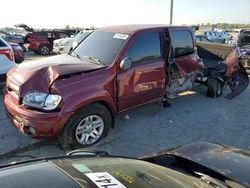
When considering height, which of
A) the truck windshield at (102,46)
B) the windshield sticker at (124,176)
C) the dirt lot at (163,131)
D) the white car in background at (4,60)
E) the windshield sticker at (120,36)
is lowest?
the dirt lot at (163,131)

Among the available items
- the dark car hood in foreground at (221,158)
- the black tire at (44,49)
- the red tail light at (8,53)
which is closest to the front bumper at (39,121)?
the dark car hood in foreground at (221,158)

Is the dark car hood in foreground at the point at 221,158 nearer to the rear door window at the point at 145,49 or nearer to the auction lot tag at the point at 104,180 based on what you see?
the auction lot tag at the point at 104,180

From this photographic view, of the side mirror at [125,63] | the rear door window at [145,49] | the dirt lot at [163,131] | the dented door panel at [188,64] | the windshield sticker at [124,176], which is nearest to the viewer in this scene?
the windshield sticker at [124,176]

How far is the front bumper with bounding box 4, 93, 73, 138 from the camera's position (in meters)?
4.53

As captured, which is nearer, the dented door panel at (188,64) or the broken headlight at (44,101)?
the broken headlight at (44,101)

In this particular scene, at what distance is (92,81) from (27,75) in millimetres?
973

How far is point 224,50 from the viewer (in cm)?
889

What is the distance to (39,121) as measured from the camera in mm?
4516

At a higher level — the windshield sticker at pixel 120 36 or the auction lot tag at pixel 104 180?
the windshield sticker at pixel 120 36

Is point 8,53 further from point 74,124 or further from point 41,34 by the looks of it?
point 41,34

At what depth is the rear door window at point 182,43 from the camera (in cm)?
664

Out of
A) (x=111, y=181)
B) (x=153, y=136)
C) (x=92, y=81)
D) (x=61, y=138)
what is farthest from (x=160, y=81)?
(x=111, y=181)

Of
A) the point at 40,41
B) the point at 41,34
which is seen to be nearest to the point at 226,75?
the point at 40,41

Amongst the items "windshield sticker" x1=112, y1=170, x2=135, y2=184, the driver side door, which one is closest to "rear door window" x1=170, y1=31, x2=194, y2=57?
the driver side door
